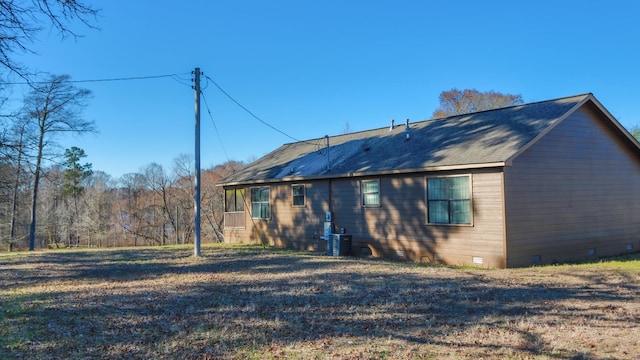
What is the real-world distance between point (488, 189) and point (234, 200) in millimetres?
13866

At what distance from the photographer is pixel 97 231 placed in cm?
3844

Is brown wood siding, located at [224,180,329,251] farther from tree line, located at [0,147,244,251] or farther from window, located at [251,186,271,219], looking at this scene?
tree line, located at [0,147,244,251]

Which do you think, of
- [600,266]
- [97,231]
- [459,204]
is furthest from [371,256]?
[97,231]

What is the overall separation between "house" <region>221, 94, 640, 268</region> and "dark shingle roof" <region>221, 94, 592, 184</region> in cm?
6

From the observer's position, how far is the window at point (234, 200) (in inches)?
871

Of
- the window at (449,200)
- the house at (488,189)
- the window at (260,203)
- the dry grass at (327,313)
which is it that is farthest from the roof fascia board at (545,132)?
the window at (260,203)

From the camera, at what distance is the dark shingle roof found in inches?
498

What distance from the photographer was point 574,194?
44.9 ft

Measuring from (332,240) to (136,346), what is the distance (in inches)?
421

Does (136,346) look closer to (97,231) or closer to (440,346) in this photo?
(440,346)

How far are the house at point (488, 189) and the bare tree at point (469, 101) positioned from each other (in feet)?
79.1

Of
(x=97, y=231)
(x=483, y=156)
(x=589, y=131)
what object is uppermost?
(x=589, y=131)

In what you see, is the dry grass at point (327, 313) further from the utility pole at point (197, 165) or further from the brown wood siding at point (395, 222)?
the utility pole at point (197, 165)

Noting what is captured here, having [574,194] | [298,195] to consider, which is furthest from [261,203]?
[574,194]
